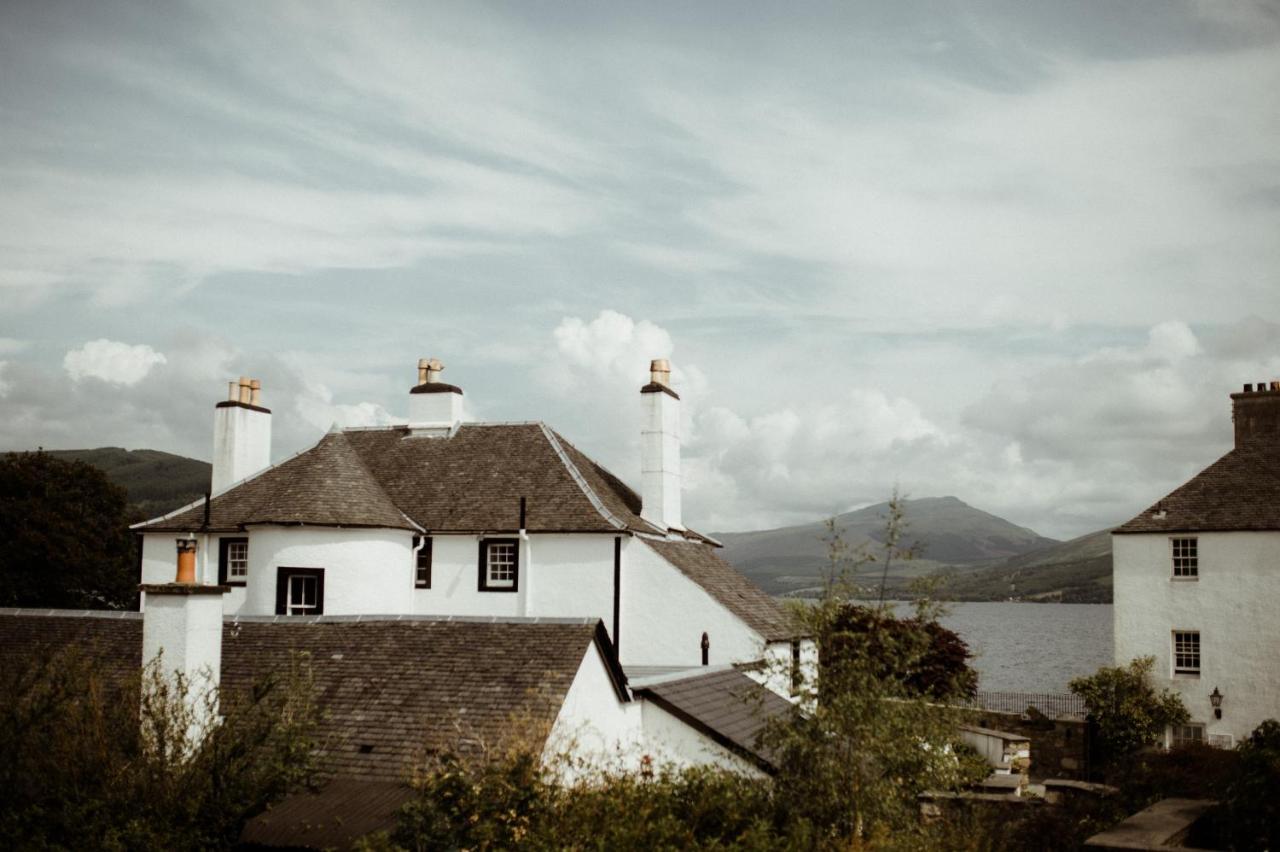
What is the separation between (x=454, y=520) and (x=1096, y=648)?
11849cm

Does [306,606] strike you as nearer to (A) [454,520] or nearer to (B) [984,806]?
(A) [454,520]

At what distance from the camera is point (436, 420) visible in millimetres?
34312

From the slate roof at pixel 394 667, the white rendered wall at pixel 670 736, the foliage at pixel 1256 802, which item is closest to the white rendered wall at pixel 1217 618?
the white rendered wall at pixel 670 736

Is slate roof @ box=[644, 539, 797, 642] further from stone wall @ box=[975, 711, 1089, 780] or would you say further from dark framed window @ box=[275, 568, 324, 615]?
stone wall @ box=[975, 711, 1089, 780]

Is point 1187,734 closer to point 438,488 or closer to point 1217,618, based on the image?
point 1217,618

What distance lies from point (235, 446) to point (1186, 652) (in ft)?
104

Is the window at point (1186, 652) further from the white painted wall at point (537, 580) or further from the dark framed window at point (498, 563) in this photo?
the dark framed window at point (498, 563)

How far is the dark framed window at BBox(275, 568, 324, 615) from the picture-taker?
91.0 feet

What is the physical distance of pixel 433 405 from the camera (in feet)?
113

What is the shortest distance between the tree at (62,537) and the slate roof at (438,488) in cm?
2341

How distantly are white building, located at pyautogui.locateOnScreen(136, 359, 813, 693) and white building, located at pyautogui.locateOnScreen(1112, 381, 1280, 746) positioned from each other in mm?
14226

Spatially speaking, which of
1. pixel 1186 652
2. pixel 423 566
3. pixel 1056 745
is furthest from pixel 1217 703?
pixel 423 566

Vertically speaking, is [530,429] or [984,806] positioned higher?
[530,429]

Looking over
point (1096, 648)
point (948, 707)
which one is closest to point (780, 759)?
point (948, 707)
